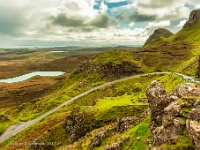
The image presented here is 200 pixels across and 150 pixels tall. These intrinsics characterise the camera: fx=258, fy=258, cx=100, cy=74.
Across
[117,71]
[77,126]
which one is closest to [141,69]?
[117,71]

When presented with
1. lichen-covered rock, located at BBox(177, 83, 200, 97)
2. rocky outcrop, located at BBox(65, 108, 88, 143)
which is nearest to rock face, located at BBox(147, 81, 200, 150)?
lichen-covered rock, located at BBox(177, 83, 200, 97)

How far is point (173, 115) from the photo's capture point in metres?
31.8

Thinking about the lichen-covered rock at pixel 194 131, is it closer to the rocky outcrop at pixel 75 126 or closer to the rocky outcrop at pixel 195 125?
the rocky outcrop at pixel 195 125

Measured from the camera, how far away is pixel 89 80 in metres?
154

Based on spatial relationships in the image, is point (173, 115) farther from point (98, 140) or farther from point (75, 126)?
point (75, 126)

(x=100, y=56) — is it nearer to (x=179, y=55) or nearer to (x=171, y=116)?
(x=179, y=55)

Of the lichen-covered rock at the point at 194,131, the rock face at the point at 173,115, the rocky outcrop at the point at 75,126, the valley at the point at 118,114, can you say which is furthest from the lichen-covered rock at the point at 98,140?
the lichen-covered rock at the point at 194,131

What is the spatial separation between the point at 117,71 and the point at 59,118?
75.7m

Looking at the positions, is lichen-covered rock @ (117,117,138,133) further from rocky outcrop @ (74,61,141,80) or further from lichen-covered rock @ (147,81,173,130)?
rocky outcrop @ (74,61,141,80)

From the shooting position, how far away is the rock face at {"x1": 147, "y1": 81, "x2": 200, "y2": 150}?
28.3 metres

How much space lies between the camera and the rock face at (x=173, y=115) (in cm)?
2830

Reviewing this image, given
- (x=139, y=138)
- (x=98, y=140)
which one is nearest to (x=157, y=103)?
(x=139, y=138)

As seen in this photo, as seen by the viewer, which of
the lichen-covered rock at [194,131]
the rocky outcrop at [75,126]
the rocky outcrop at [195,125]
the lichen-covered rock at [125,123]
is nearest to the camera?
the lichen-covered rock at [194,131]

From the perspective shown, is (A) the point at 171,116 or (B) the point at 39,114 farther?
(B) the point at 39,114
